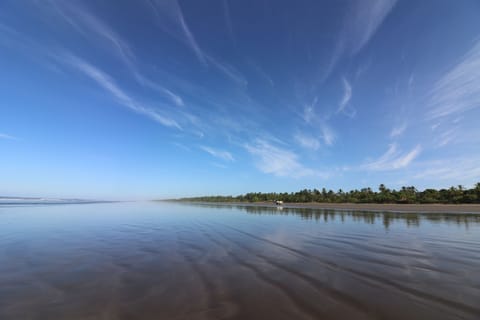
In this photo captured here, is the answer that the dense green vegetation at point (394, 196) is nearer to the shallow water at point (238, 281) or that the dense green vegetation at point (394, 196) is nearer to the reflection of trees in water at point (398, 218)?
the reflection of trees in water at point (398, 218)

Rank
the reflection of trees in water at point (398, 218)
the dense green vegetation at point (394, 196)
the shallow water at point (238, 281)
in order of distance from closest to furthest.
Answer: the shallow water at point (238, 281) < the reflection of trees in water at point (398, 218) < the dense green vegetation at point (394, 196)

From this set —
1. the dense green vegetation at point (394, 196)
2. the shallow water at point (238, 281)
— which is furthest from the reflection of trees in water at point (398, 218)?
the dense green vegetation at point (394, 196)

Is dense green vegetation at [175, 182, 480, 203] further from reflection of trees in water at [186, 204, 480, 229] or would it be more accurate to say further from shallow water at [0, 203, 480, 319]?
shallow water at [0, 203, 480, 319]

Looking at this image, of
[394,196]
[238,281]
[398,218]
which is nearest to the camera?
[238,281]

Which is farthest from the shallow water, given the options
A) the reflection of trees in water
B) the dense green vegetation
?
the dense green vegetation

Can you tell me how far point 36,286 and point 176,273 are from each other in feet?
11.2

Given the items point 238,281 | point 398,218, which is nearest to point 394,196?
point 398,218

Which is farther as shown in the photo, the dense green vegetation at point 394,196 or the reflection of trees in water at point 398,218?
the dense green vegetation at point 394,196

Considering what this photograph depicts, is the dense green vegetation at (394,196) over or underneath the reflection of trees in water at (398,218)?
over

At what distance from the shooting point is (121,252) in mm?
8789

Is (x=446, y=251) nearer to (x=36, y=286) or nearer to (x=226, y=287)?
(x=226, y=287)

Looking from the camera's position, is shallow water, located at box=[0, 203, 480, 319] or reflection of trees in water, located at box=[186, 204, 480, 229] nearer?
shallow water, located at box=[0, 203, 480, 319]

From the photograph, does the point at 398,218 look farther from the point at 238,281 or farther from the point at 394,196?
the point at 394,196

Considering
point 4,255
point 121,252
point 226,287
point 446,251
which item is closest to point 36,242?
point 4,255
